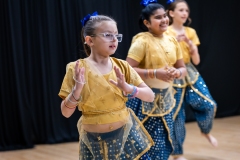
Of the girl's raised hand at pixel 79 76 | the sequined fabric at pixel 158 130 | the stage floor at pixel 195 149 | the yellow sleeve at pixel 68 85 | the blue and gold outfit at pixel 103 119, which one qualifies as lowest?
the stage floor at pixel 195 149

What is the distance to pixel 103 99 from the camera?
2.07 meters

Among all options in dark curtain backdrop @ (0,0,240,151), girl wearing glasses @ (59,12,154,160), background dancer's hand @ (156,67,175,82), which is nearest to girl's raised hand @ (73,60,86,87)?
girl wearing glasses @ (59,12,154,160)

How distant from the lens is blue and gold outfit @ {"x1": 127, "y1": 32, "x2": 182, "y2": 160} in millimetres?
2994

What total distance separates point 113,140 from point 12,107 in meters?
2.95

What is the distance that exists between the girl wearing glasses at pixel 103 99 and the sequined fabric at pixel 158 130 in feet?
2.71

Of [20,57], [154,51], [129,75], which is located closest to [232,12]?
[20,57]

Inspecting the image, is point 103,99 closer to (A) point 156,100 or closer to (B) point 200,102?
(A) point 156,100

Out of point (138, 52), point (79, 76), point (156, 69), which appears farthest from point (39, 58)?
point (79, 76)

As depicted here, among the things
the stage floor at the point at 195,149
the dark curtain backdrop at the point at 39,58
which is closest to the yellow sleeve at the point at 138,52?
the stage floor at the point at 195,149

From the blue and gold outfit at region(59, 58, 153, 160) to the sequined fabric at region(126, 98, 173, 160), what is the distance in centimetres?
83

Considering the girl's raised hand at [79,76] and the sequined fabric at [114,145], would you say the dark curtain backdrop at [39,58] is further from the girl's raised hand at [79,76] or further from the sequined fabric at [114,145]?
the girl's raised hand at [79,76]

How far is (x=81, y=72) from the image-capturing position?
1.92m

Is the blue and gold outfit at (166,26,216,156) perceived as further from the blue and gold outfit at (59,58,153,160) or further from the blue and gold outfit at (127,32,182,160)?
the blue and gold outfit at (59,58,153,160)

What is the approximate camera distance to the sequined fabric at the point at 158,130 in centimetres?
298
